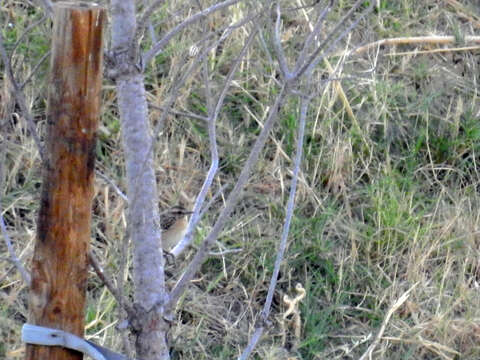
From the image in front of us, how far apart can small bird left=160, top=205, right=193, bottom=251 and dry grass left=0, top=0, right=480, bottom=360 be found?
195mm

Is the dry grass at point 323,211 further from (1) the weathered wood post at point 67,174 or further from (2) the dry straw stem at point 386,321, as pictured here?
(1) the weathered wood post at point 67,174

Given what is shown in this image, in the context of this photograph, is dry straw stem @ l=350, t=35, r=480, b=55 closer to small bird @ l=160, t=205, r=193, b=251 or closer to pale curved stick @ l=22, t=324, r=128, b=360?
small bird @ l=160, t=205, r=193, b=251

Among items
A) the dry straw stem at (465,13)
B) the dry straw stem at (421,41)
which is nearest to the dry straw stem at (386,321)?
the dry straw stem at (421,41)

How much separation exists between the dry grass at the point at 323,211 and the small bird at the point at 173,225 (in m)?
0.20

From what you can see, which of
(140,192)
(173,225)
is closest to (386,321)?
(173,225)

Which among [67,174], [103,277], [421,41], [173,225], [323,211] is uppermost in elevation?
[67,174]

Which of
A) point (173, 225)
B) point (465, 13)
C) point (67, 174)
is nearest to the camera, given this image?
point (67, 174)

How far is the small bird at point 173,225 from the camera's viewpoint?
423cm

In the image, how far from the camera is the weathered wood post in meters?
1.95

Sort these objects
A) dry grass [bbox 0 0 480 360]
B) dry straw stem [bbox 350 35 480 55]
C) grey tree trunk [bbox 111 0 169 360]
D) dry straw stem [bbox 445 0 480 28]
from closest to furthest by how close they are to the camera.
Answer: grey tree trunk [bbox 111 0 169 360], dry grass [bbox 0 0 480 360], dry straw stem [bbox 350 35 480 55], dry straw stem [bbox 445 0 480 28]

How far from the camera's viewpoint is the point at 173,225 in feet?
14.0

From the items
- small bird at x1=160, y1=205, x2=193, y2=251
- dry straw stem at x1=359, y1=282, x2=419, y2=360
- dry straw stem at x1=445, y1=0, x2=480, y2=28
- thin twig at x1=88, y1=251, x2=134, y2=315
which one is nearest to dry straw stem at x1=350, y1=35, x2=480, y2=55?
dry straw stem at x1=445, y1=0, x2=480, y2=28

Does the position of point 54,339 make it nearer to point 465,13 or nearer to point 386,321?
point 386,321

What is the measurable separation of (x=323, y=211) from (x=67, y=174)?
3.00 meters
